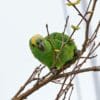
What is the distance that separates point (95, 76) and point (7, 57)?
34cm

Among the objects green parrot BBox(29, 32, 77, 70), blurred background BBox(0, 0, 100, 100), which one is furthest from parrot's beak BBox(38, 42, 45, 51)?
blurred background BBox(0, 0, 100, 100)

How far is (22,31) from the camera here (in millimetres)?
1098

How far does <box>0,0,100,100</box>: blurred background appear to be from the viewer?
1080 mm

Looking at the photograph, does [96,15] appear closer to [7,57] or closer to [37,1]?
[37,1]

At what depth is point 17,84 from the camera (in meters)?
1.12

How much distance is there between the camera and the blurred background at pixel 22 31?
108 centimetres

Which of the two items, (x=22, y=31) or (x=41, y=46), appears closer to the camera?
(x=41, y=46)

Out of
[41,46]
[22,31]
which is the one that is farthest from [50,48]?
[22,31]

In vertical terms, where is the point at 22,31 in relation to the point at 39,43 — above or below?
below

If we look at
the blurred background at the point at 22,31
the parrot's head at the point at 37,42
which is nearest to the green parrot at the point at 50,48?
the parrot's head at the point at 37,42

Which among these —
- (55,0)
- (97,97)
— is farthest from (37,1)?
(97,97)

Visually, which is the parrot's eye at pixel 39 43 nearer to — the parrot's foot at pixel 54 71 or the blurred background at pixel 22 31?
the parrot's foot at pixel 54 71

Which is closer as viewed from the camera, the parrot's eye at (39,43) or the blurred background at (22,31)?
the parrot's eye at (39,43)

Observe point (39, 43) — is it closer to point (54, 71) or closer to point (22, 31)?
point (54, 71)
